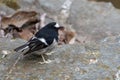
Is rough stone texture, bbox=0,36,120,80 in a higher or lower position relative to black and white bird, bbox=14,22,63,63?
lower

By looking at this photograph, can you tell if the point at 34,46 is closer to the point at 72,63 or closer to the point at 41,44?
the point at 41,44

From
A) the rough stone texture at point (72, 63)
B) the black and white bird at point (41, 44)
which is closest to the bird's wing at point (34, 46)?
the black and white bird at point (41, 44)

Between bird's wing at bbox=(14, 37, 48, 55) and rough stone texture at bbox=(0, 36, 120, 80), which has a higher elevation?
bird's wing at bbox=(14, 37, 48, 55)

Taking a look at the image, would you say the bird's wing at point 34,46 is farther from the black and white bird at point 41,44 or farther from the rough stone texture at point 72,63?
the rough stone texture at point 72,63

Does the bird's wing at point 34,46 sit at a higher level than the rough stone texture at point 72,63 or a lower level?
higher

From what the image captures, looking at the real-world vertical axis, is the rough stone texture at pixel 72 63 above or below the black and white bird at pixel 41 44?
below

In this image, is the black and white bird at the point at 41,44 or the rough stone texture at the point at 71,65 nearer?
the rough stone texture at the point at 71,65

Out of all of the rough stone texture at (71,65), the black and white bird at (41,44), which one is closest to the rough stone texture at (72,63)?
the rough stone texture at (71,65)

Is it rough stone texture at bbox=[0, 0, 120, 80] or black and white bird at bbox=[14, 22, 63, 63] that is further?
black and white bird at bbox=[14, 22, 63, 63]

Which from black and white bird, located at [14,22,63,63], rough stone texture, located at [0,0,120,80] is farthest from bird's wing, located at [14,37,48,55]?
rough stone texture, located at [0,0,120,80]

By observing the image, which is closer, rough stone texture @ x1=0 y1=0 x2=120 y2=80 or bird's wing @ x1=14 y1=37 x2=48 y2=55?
rough stone texture @ x1=0 y1=0 x2=120 y2=80

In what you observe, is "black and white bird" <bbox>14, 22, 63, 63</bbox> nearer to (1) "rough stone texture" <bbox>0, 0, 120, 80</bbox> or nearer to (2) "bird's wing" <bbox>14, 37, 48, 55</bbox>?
(2) "bird's wing" <bbox>14, 37, 48, 55</bbox>

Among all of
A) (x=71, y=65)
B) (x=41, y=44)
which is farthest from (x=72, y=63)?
(x=41, y=44)

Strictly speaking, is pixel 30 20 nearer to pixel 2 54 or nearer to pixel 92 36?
pixel 92 36
